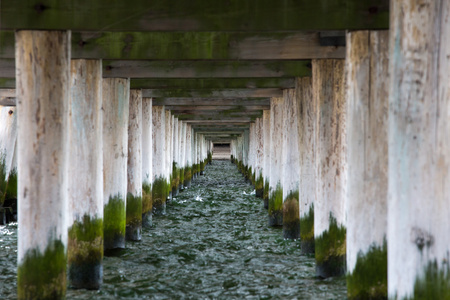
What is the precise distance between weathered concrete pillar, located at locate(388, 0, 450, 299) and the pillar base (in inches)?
142

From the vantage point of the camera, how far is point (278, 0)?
4637 mm

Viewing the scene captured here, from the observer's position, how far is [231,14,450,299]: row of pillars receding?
3.24 m

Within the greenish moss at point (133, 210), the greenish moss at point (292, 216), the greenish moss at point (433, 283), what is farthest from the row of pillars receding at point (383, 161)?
the greenish moss at point (133, 210)

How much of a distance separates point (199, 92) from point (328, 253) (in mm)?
5377

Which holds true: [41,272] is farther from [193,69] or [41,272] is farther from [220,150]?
[220,150]

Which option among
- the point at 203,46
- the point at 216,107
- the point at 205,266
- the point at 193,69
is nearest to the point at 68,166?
the point at 203,46

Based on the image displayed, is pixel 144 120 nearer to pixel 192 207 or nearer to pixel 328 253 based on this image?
pixel 192 207

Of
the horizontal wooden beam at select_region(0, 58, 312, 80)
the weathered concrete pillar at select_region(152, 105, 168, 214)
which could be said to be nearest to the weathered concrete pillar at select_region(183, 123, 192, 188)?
the weathered concrete pillar at select_region(152, 105, 168, 214)

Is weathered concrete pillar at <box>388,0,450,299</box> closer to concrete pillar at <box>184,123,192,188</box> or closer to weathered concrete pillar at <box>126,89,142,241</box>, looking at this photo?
weathered concrete pillar at <box>126,89,142,241</box>

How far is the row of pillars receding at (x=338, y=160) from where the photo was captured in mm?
3250

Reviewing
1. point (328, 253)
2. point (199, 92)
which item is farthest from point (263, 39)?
point (199, 92)

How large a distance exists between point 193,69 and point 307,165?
1974 mm

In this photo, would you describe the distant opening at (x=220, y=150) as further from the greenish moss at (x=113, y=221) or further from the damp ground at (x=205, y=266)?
the greenish moss at (x=113, y=221)

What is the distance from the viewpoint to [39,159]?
14.9ft
